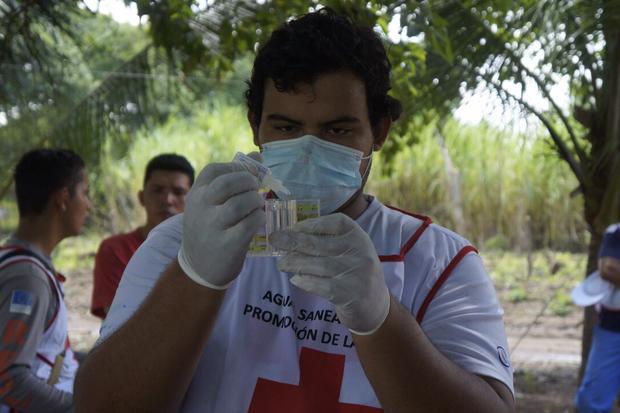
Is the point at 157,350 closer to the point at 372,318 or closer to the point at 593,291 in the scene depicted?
the point at 372,318

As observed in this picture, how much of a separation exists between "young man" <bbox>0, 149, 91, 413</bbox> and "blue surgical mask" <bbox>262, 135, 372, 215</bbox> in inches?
60.0

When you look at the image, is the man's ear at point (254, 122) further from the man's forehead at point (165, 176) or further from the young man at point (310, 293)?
the man's forehead at point (165, 176)

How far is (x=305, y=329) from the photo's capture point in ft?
4.98

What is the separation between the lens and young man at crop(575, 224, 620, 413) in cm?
510

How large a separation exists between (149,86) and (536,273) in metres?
6.46

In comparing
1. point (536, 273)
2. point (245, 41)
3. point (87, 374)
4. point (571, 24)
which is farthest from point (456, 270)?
point (536, 273)

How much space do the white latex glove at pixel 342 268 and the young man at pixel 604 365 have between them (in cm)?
398

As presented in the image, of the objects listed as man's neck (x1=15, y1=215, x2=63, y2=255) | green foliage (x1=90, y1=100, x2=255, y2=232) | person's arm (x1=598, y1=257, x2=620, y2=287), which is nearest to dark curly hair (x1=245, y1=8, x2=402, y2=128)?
man's neck (x1=15, y1=215, x2=63, y2=255)

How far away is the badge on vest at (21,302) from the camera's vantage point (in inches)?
111

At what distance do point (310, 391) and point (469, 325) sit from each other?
29 centimetres

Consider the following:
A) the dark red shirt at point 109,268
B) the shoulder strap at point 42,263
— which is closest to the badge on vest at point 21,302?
the shoulder strap at point 42,263

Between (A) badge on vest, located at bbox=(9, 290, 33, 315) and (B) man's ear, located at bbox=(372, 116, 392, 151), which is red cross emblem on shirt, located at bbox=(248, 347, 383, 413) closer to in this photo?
(B) man's ear, located at bbox=(372, 116, 392, 151)

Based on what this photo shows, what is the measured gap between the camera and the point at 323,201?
1666 mm

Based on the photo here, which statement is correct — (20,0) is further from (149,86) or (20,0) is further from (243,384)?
(243,384)
